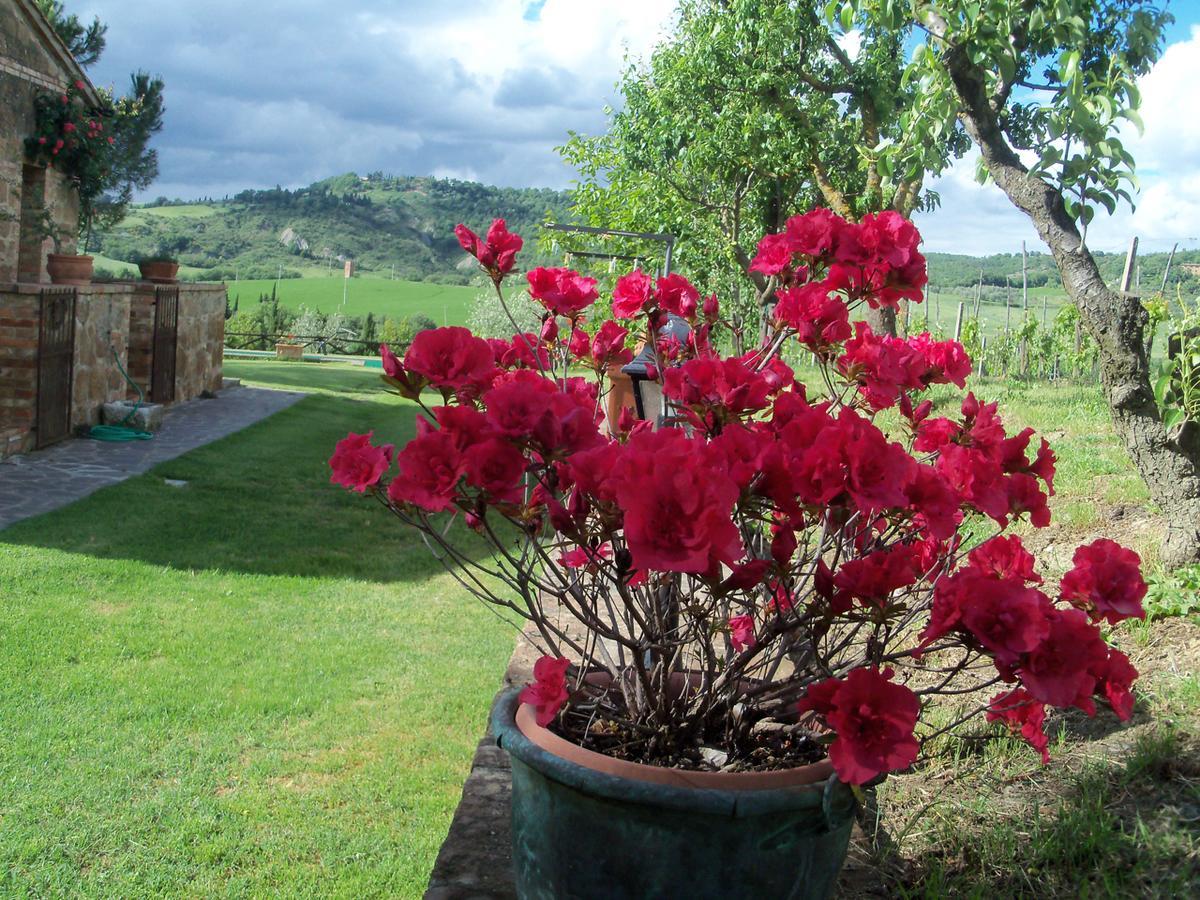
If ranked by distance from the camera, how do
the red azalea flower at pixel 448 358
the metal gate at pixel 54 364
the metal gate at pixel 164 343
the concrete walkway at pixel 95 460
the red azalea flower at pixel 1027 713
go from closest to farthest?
the red azalea flower at pixel 448 358, the red azalea flower at pixel 1027 713, the concrete walkway at pixel 95 460, the metal gate at pixel 54 364, the metal gate at pixel 164 343

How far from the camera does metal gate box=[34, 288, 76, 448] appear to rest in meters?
8.43

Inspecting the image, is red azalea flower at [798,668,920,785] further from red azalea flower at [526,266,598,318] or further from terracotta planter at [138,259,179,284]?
terracotta planter at [138,259,179,284]

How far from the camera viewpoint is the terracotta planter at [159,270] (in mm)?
11547

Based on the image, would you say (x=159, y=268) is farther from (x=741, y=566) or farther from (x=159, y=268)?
(x=741, y=566)

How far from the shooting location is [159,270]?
11625 millimetres

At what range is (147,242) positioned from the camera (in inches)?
2320

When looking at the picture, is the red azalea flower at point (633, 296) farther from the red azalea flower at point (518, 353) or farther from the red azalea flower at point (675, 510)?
the red azalea flower at point (675, 510)

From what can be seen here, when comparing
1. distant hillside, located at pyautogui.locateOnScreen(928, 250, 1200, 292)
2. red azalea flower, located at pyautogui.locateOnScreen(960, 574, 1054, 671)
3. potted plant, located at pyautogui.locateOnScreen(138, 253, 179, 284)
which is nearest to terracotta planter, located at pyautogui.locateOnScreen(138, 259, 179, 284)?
potted plant, located at pyautogui.locateOnScreen(138, 253, 179, 284)

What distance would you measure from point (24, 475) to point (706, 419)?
24.8 ft

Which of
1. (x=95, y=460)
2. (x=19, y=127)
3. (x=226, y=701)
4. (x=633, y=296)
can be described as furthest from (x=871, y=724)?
(x=19, y=127)

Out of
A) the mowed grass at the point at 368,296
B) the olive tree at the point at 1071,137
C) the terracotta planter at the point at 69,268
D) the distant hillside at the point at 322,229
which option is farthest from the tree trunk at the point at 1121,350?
the distant hillside at the point at 322,229

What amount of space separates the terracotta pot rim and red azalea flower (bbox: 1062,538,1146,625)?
47 cm

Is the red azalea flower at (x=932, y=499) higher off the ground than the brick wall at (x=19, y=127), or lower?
lower

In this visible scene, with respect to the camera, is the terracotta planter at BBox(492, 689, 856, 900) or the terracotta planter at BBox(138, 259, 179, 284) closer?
the terracotta planter at BBox(492, 689, 856, 900)
